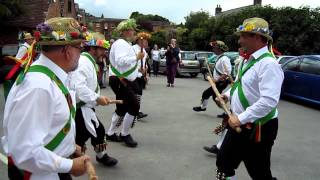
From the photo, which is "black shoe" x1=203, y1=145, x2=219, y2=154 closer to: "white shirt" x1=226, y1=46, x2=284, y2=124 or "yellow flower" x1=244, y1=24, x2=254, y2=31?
"white shirt" x1=226, y1=46, x2=284, y2=124

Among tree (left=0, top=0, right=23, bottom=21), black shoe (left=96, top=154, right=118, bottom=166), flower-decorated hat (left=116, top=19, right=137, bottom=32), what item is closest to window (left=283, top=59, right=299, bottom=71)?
flower-decorated hat (left=116, top=19, right=137, bottom=32)

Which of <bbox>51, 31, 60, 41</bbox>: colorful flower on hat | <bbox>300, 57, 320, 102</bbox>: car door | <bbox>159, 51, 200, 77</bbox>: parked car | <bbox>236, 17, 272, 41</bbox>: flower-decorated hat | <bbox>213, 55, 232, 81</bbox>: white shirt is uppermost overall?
<bbox>236, 17, 272, 41</bbox>: flower-decorated hat

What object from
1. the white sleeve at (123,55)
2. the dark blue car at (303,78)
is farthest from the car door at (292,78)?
the white sleeve at (123,55)

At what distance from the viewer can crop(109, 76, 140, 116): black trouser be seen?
6.64m

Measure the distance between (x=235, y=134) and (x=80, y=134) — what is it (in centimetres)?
206

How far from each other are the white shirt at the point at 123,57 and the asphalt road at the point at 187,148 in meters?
1.28

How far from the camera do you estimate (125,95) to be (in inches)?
263

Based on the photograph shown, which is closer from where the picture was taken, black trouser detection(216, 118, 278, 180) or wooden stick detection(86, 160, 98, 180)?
wooden stick detection(86, 160, 98, 180)

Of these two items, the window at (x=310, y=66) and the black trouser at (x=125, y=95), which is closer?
the black trouser at (x=125, y=95)

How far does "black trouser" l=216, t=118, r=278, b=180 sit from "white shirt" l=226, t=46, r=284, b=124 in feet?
0.77

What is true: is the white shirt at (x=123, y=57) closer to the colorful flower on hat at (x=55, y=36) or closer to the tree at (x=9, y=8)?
the colorful flower on hat at (x=55, y=36)

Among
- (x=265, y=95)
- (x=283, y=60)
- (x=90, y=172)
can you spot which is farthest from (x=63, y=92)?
(x=283, y=60)

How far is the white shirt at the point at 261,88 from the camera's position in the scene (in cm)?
340

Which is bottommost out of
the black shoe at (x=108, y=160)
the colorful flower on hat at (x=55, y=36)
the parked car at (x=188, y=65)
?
the parked car at (x=188, y=65)
